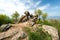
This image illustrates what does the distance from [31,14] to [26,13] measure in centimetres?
114

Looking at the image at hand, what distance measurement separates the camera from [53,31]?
27.5m

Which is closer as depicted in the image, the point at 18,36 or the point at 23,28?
the point at 18,36

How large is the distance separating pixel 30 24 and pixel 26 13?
440 centimetres

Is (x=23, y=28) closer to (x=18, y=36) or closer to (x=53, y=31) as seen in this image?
(x=18, y=36)

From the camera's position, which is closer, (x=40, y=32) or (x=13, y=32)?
(x=40, y=32)

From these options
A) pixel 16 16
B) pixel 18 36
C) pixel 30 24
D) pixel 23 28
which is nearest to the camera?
pixel 18 36

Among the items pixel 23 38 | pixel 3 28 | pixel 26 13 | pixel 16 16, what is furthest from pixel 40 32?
pixel 16 16

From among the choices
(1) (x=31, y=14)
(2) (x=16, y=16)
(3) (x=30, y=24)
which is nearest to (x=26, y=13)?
(1) (x=31, y=14)

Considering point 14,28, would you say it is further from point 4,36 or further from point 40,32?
point 40,32

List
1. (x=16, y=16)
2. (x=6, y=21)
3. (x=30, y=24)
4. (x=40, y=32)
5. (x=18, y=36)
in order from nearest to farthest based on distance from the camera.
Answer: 1. (x=40, y=32)
2. (x=18, y=36)
3. (x=30, y=24)
4. (x=6, y=21)
5. (x=16, y=16)

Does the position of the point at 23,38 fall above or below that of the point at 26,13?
below

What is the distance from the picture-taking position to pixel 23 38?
24.7 meters

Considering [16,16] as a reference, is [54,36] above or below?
below

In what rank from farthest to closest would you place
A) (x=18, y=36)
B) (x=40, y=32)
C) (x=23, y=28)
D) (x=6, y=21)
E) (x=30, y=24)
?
(x=6, y=21) < (x=30, y=24) < (x=23, y=28) < (x=18, y=36) < (x=40, y=32)
